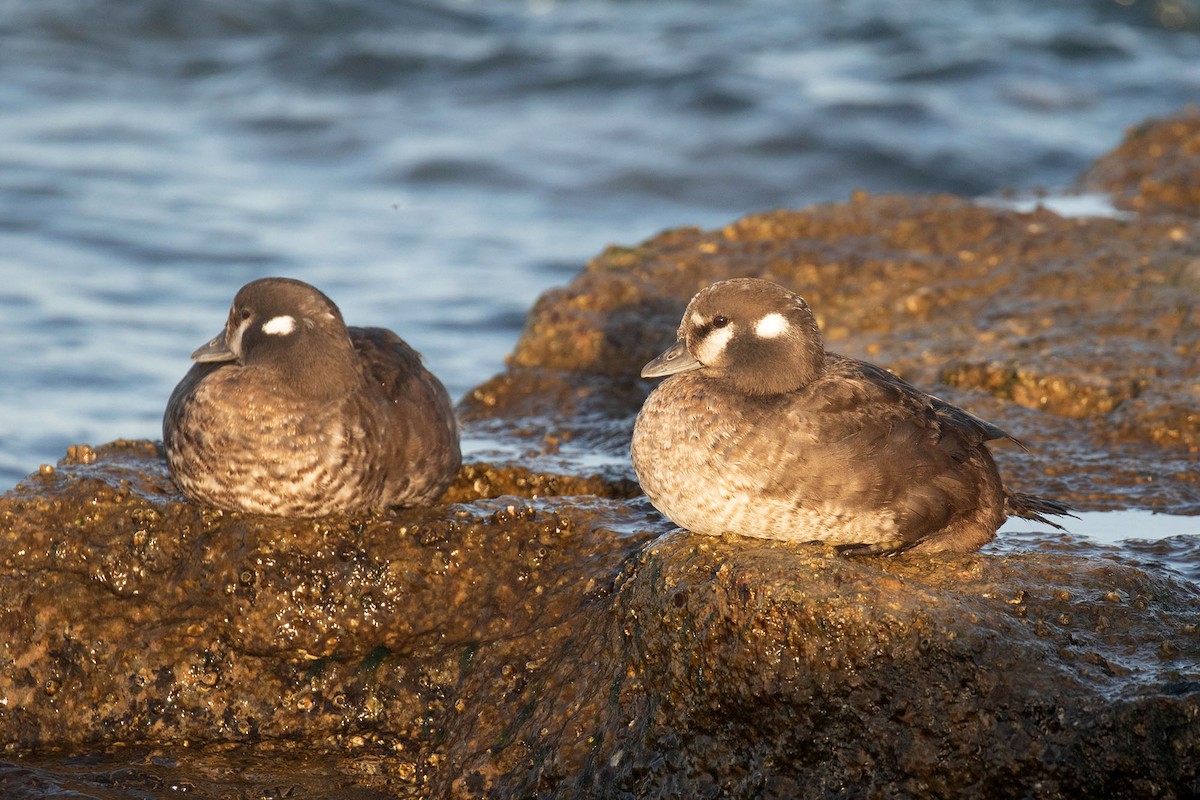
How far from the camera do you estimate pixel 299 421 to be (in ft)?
17.9

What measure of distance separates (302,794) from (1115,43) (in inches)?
669

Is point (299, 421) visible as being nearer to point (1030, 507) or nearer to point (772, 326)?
point (772, 326)

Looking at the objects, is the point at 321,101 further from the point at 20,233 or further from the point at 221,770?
the point at 221,770

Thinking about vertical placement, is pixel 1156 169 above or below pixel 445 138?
below

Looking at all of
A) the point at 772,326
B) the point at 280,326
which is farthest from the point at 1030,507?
the point at 280,326

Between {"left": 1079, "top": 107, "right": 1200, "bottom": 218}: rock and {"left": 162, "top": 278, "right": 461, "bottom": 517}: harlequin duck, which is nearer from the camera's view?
{"left": 162, "top": 278, "right": 461, "bottom": 517}: harlequin duck

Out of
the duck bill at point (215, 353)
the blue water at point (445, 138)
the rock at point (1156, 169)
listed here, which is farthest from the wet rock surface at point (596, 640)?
the blue water at point (445, 138)

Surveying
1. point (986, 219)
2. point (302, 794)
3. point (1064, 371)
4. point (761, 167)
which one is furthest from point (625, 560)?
point (761, 167)

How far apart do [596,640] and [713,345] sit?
116 cm

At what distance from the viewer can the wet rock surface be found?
4.05 meters

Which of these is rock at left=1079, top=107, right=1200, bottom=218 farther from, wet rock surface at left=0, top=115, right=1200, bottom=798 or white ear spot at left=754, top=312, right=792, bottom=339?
white ear spot at left=754, top=312, right=792, bottom=339

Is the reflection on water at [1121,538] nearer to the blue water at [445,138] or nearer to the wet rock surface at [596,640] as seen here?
the wet rock surface at [596,640]

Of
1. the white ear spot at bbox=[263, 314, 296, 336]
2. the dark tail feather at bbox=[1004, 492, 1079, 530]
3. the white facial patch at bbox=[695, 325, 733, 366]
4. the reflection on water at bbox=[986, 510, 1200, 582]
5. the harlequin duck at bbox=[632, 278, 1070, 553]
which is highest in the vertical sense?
the white ear spot at bbox=[263, 314, 296, 336]

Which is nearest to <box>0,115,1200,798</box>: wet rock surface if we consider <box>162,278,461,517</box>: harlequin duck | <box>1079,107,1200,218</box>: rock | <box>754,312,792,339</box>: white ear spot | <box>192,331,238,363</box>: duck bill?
<box>162,278,461,517</box>: harlequin duck
